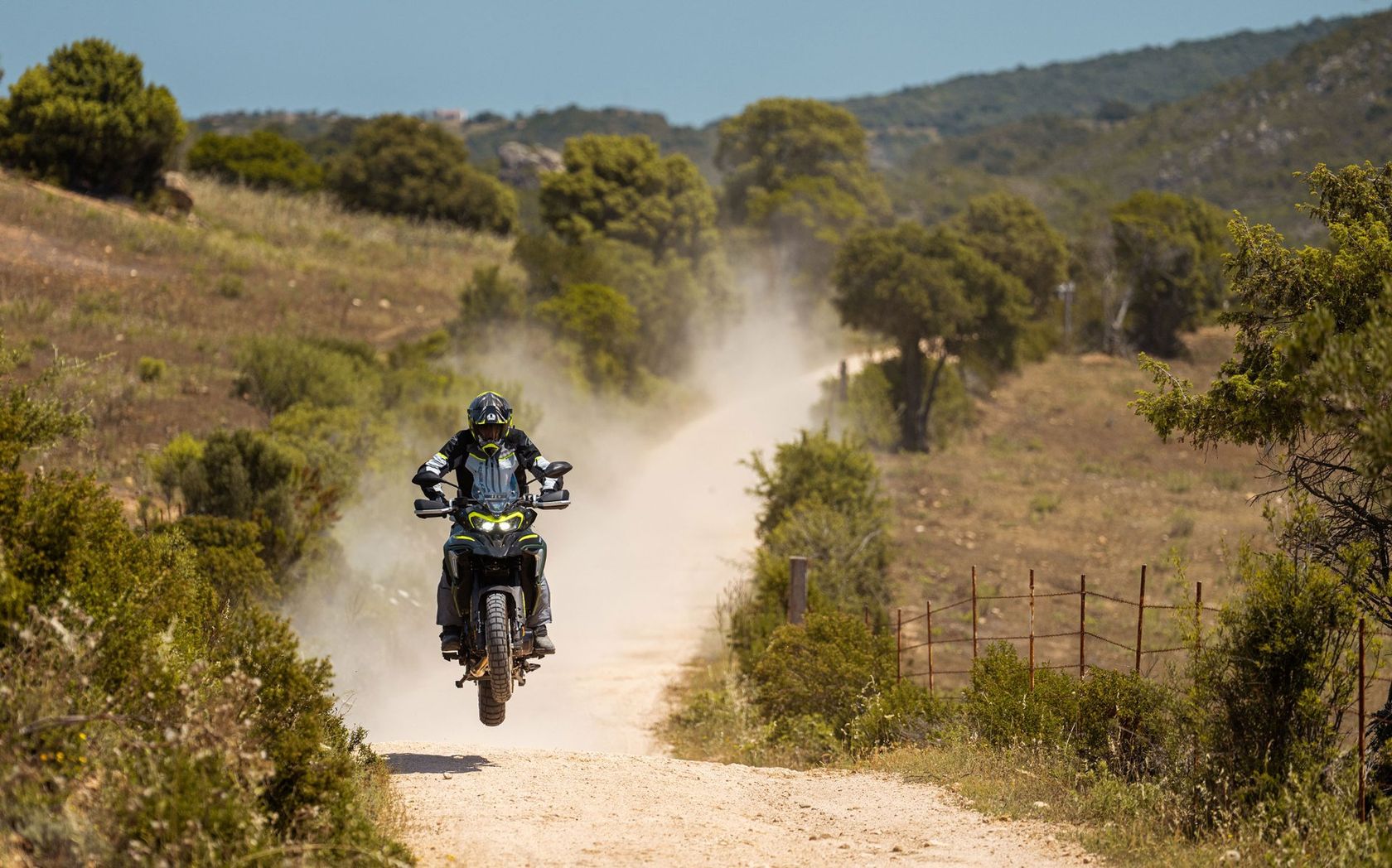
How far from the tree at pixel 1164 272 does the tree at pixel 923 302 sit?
19.1 m

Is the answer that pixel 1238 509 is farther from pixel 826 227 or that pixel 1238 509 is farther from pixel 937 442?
pixel 826 227

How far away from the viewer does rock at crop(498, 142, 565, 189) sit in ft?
464

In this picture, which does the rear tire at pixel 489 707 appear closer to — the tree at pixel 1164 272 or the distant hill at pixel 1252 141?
the tree at pixel 1164 272

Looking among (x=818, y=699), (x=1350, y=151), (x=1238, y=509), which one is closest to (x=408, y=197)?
(x=1238, y=509)

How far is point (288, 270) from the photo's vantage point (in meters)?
48.3

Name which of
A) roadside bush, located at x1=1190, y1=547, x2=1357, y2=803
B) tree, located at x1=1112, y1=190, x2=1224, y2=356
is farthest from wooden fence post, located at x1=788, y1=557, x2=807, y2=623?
tree, located at x1=1112, y1=190, x2=1224, y2=356

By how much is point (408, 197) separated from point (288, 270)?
2024cm

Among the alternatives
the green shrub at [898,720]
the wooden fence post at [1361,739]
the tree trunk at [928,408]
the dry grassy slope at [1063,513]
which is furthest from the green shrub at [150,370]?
the wooden fence post at [1361,739]

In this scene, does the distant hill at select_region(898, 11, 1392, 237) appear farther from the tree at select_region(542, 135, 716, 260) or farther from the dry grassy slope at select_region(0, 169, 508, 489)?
the dry grassy slope at select_region(0, 169, 508, 489)

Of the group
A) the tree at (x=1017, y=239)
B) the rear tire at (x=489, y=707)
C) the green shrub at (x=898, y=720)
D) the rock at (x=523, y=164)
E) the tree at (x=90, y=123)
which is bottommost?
the green shrub at (x=898, y=720)

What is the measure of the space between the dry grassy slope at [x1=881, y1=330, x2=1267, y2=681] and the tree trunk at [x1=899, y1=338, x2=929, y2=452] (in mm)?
1096

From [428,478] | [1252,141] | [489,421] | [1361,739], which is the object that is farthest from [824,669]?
[1252,141]

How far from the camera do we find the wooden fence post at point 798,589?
1828 cm

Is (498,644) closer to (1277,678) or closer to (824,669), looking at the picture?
(1277,678)
